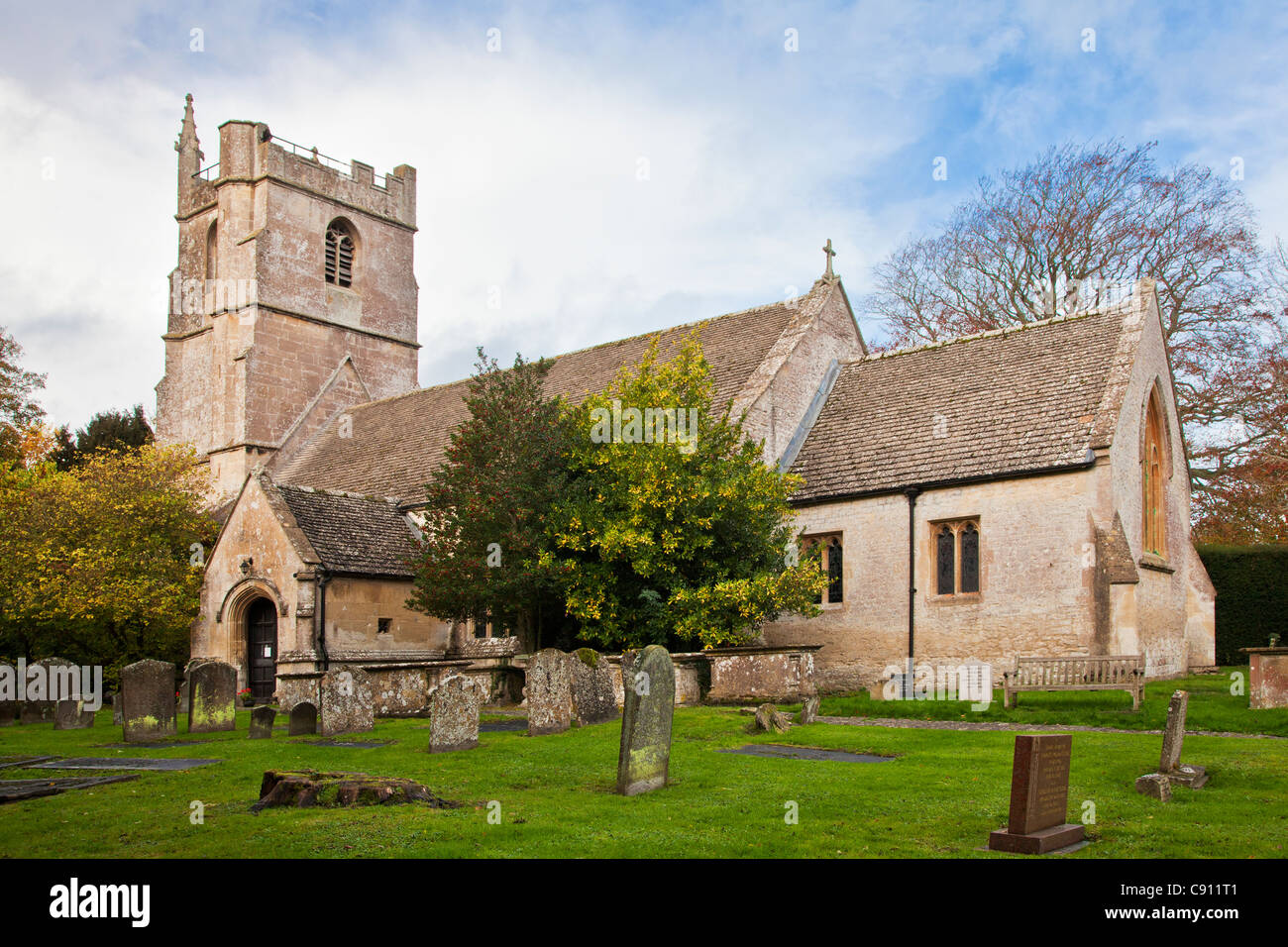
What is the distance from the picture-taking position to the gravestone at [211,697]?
54.7ft

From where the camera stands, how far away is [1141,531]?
2188 cm

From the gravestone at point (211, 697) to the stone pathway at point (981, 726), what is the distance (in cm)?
968

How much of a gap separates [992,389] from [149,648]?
22.9 metres

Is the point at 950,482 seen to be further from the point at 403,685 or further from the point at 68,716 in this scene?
the point at 68,716

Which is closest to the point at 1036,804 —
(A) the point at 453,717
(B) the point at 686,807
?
(B) the point at 686,807

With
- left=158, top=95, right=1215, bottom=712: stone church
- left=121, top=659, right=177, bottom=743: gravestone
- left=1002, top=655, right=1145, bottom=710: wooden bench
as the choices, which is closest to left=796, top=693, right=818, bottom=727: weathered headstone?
left=1002, top=655, right=1145, bottom=710: wooden bench

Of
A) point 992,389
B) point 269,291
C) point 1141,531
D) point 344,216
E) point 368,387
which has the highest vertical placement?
point 344,216

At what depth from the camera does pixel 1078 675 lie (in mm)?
16312

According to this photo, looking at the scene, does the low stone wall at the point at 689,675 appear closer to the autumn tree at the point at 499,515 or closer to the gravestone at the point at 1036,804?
the autumn tree at the point at 499,515

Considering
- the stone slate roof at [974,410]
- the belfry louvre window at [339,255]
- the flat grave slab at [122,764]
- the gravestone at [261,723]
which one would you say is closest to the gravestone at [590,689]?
the gravestone at [261,723]

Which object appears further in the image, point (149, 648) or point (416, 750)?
point (149, 648)

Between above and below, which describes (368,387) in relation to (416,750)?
above
